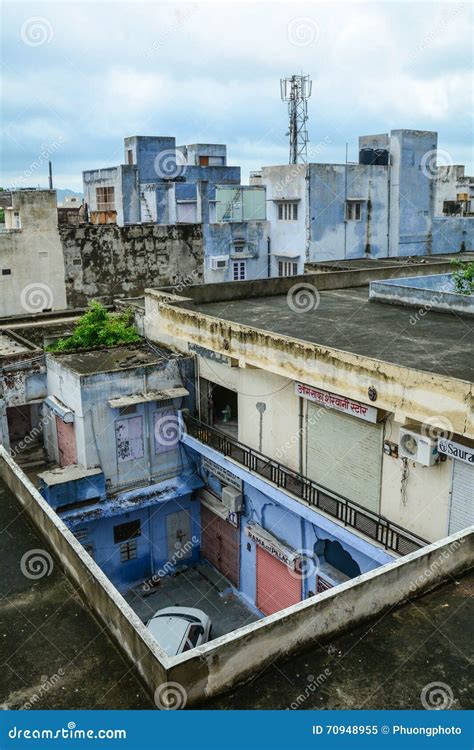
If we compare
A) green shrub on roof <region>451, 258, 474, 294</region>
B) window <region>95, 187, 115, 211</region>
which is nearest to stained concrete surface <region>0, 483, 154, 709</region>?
green shrub on roof <region>451, 258, 474, 294</region>

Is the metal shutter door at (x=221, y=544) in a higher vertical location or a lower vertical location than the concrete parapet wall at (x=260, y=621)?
lower

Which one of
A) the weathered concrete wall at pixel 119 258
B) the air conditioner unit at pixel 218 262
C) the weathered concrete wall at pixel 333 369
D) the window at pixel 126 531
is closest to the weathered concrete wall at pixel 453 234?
the air conditioner unit at pixel 218 262

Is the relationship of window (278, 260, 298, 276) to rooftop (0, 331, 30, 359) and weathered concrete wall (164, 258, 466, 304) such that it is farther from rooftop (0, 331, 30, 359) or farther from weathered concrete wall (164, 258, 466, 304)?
rooftop (0, 331, 30, 359)

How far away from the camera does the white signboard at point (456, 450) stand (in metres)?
10.8

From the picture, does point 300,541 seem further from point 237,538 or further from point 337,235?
point 337,235

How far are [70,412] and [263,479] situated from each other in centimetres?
578

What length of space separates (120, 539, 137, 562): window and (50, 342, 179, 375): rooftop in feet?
17.5

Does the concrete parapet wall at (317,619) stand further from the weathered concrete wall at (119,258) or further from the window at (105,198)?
the window at (105,198)

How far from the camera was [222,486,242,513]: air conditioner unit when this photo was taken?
58.9ft

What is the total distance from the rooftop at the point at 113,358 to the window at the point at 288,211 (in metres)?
16.0

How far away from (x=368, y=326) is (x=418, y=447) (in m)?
4.28

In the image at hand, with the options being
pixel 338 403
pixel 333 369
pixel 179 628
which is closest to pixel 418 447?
pixel 333 369

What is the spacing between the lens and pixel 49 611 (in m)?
7.78

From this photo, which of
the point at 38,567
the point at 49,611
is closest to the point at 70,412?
the point at 38,567
